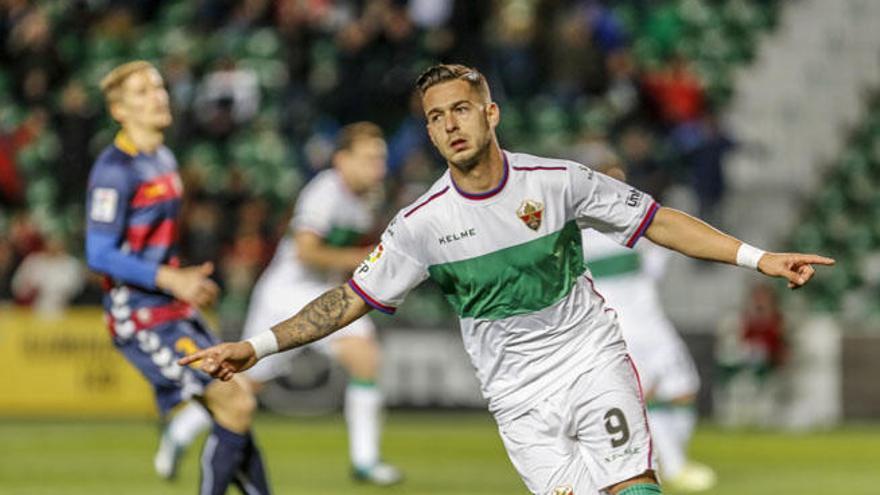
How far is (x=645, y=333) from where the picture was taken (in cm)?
1357

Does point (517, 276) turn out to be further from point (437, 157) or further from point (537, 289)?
point (437, 157)

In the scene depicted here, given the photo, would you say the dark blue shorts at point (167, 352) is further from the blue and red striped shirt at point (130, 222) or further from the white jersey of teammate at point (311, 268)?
the white jersey of teammate at point (311, 268)

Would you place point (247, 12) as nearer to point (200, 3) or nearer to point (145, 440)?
point (200, 3)

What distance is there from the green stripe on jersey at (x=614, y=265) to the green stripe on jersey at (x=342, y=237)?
5.70 feet

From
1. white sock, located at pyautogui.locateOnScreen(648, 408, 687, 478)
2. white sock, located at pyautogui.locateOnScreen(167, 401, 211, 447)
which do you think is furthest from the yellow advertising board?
white sock, located at pyautogui.locateOnScreen(648, 408, 687, 478)

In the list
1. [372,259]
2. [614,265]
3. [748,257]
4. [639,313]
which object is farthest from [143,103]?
[639,313]

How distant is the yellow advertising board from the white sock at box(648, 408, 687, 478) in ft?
28.5

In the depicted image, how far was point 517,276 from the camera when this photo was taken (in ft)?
23.5

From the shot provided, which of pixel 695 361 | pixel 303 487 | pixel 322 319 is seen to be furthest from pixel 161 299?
pixel 695 361

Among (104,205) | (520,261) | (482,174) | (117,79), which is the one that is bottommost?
(520,261)

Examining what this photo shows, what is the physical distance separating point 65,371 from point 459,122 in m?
14.8

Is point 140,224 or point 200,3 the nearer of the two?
point 140,224

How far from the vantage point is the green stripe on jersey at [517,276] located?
7129 mm

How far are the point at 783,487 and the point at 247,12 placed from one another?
495 inches
